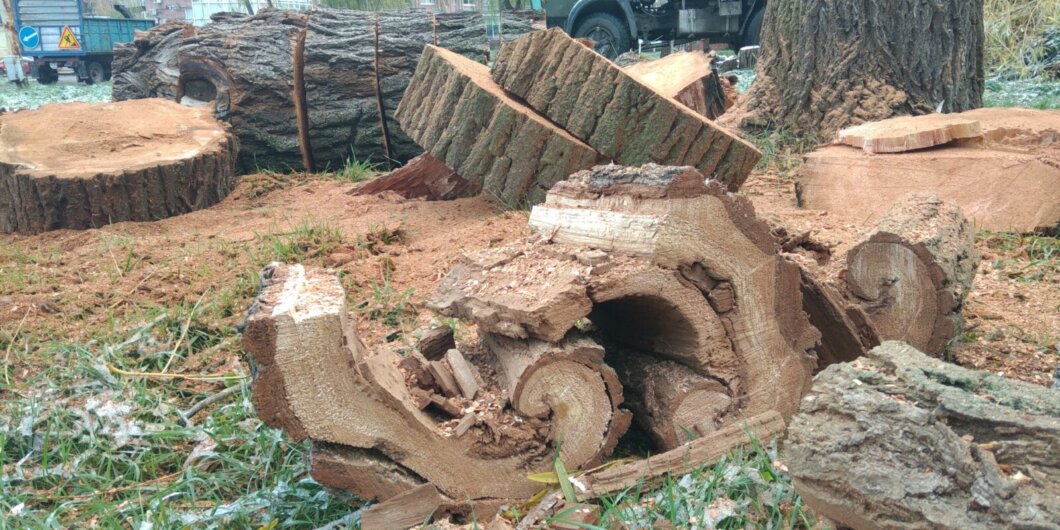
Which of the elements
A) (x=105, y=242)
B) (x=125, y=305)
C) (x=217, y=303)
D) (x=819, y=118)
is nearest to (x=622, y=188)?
(x=217, y=303)

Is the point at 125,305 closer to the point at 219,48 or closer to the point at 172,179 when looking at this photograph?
the point at 172,179

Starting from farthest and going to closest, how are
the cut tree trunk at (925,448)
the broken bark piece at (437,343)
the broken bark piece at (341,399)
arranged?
1. the broken bark piece at (437,343)
2. the broken bark piece at (341,399)
3. the cut tree trunk at (925,448)

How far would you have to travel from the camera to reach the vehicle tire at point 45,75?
48.9 feet

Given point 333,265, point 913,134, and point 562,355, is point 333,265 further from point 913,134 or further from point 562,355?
point 913,134

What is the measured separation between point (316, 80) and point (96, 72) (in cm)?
1127

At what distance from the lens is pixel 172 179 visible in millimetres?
5648

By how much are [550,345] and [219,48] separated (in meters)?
5.72

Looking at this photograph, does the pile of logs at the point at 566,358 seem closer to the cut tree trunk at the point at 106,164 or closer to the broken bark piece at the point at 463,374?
the broken bark piece at the point at 463,374

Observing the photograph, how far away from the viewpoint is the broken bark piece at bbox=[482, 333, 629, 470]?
7.07ft

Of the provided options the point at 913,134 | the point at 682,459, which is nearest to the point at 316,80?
the point at 913,134

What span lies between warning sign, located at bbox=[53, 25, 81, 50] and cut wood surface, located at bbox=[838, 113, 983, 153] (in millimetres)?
13793

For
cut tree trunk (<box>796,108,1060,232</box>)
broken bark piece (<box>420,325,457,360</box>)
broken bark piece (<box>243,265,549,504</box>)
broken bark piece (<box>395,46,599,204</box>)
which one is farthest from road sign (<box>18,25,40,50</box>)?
broken bark piece (<box>243,265,549,504</box>)

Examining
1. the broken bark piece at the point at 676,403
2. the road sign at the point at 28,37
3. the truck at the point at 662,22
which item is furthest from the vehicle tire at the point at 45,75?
the broken bark piece at the point at 676,403

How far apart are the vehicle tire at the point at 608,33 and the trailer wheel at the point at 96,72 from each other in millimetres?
8531
